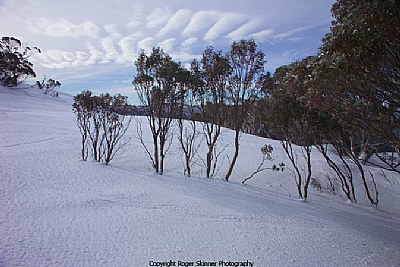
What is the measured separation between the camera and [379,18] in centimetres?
302

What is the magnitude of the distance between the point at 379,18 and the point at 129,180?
6509mm

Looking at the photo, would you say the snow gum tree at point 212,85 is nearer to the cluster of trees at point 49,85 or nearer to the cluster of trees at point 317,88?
the cluster of trees at point 317,88

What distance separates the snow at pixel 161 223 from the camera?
3.13 metres

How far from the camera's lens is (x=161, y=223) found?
13.3ft

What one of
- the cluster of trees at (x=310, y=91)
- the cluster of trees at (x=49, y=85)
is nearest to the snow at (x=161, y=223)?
the cluster of trees at (x=310, y=91)

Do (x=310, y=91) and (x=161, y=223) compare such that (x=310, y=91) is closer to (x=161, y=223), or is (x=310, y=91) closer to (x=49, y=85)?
(x=161, y=223)

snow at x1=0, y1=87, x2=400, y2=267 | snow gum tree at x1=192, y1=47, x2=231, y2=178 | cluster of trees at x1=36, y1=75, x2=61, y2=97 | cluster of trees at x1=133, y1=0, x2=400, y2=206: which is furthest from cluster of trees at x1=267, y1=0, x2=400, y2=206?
cluster of trees at x1=36, y1=75, x2=61, y2=97

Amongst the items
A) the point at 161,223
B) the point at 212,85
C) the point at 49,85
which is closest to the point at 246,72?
the point at 212,85

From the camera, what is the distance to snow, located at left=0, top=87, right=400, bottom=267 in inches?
123

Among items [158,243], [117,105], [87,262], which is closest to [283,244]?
[158,243]

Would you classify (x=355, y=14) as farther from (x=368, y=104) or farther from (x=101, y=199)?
(x=101, y=199)

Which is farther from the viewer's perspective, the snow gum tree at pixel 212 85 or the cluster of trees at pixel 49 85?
the cluster of trees at pixel 49 85

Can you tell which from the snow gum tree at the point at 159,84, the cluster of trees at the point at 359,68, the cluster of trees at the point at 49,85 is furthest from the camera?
the cluster of trees at the point at 49,85

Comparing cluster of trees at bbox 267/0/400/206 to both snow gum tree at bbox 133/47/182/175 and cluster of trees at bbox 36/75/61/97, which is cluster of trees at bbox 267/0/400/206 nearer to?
snow gum tree at bbox 133/47/182/175
